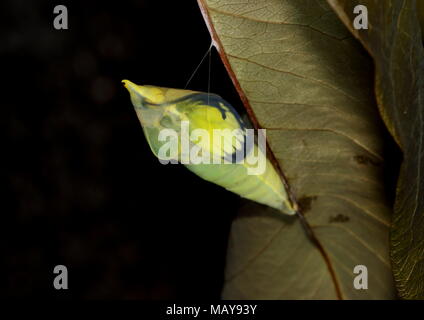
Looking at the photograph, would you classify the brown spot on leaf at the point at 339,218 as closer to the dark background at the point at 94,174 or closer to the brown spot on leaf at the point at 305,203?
the brown spot on leaf at the point at 305,203

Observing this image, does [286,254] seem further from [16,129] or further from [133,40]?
[16,129]

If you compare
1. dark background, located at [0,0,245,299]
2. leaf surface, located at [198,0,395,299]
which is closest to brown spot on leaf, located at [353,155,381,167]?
leaf surface, located at [198,0,395,299]

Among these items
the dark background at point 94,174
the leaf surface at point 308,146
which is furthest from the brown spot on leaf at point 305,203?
the dark background at point 94,174

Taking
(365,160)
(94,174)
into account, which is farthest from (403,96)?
(94,174)

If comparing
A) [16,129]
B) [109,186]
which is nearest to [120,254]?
[109,186]

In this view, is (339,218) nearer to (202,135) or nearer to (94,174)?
(202,135)

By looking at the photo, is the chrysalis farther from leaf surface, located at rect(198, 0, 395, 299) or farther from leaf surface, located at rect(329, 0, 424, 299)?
leaf surface, located at rect(329, 0, 424, 299)
